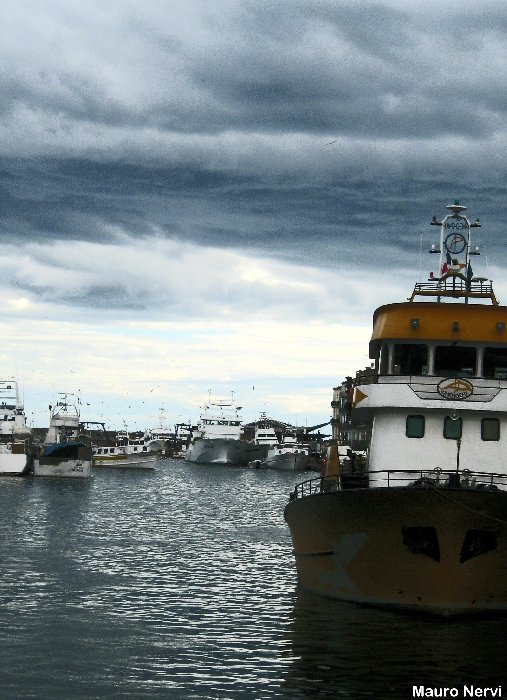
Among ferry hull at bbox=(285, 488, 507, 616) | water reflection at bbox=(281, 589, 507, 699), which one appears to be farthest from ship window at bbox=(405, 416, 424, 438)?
water reflection at bbox=(281, 589, 507, 699)

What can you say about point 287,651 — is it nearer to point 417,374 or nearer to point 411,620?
point 411,620

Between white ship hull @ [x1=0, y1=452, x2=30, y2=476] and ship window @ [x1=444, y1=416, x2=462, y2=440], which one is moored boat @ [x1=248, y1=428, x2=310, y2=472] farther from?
ship window @ [x1=444, y1=416, x2=462, y2=440]

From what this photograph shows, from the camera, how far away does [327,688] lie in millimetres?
21594

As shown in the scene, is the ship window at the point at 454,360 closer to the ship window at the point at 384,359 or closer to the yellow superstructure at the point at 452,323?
the yellow superstructure at the point at 452,323

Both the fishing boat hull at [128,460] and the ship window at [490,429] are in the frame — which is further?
the fishing boat hull at [128,460]

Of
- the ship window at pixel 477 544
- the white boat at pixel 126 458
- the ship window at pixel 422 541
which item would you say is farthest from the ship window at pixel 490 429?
the white boat at pixel 126 458

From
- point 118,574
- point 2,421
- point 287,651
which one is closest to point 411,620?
point 287,651

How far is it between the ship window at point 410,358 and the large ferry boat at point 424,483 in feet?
0.10

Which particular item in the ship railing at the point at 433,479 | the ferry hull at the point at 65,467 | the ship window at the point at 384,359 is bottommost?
the ferry hull at the point at 65,467

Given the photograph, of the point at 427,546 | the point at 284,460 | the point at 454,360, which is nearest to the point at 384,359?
the point at 454,360

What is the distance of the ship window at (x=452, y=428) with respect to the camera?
29.5 metres

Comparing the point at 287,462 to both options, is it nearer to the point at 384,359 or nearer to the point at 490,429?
the point at 384,359

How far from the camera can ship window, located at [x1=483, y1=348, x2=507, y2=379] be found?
99.6 ft

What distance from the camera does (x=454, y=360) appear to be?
100.0 feet
